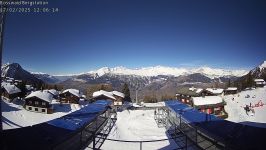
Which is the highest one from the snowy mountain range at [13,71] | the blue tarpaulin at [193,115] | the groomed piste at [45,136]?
the snowy mountain range at [13,71]

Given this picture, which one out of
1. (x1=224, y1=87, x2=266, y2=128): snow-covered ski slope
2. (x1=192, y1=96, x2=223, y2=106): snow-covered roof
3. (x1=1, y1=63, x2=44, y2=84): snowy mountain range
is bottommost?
(x1=224, y1=87, x2=266, y2=128): snow-covered ski slope

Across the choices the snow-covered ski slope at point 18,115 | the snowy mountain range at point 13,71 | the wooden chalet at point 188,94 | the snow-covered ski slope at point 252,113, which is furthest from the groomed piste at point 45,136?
the wooden chalet at point 188,94

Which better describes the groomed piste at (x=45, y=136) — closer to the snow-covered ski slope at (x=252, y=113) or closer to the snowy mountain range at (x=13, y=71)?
the snowy mountain range at (x=13, y=71)

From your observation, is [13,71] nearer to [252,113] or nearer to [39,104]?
[39,104]

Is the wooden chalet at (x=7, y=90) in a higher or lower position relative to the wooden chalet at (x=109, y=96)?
higher

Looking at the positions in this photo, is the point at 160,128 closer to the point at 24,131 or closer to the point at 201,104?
the point at 24,131

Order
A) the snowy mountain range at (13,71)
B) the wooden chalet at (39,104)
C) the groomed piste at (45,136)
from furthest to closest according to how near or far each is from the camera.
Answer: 1. the wooden chalet at (39,104)
2. the snowy mountain range at (13,71)
3. the groomed piste at (45,136)

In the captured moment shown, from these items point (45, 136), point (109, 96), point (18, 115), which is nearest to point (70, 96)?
point (109, 96)

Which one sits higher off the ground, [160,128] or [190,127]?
[190,127]

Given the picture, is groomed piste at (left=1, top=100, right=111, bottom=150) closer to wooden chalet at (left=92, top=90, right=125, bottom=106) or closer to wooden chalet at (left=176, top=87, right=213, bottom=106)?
wooden chalet at (left=92, top=90, right=125, bottom=106)

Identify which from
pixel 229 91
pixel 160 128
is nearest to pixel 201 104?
pixel 160 128

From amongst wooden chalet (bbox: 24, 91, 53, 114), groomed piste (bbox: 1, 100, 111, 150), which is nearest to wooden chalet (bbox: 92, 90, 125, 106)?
wooden chalet (bbox: 24, 91, 53, 114)
